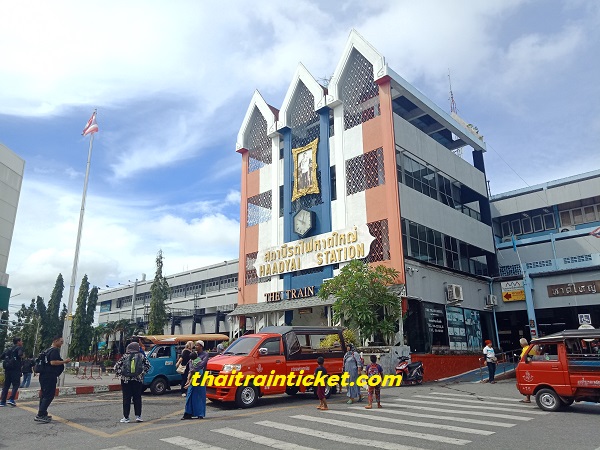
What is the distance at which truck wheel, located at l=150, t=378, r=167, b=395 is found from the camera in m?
16.0

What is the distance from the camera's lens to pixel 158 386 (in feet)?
52.9

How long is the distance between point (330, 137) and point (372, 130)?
3.33 m

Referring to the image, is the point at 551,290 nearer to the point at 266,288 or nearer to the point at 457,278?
the point at 457,278

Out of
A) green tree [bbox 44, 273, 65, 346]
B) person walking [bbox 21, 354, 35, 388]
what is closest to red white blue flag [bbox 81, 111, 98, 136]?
person walking [bbox 21, 354, 35, 388]

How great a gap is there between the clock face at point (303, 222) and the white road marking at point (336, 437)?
62.8ft

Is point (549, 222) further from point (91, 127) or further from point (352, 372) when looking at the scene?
point (91, 127)

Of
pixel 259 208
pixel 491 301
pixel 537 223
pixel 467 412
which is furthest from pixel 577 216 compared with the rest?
pixel 467 412

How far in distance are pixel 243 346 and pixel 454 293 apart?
17014 mm

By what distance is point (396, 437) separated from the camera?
26.8 ft

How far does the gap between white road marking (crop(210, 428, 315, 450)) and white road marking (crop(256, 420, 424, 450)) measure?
2.57 ft

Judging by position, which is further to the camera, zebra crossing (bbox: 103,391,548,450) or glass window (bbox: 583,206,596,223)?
glass window (bbox: 583,206,596,223)

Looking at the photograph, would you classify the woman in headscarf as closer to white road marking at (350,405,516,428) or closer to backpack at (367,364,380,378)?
white road marking at (350,405,516,428)

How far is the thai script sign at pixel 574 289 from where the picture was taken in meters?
27.8

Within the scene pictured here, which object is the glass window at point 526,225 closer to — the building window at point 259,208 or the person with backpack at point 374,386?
the building window at point 259,208
